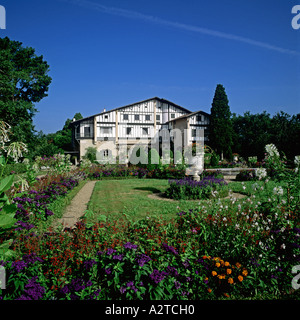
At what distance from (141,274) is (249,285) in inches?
59.8

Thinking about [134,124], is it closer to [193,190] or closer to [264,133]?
[264,133]

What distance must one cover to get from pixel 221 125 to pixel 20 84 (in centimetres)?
2523

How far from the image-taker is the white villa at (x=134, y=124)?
3450cm

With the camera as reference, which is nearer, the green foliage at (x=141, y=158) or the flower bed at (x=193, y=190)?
the flower bed at (x=193, y=190)

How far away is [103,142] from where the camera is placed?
34.7m

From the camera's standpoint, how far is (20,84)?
25.4 m

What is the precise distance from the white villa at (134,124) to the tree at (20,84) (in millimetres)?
8221

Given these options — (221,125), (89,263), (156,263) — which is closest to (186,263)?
(156,263)

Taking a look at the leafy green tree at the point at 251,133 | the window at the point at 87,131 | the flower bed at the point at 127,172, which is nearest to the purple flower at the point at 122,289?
the flower bed at the point at 127,172

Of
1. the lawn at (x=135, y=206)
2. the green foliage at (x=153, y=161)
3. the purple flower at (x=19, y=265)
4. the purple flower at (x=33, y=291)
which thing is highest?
the green foliage at (x=153, y=161)

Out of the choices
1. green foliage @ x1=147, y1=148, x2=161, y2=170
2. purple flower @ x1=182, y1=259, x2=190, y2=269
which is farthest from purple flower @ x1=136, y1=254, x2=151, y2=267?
green foliage @ x1=147, y1=148, x2=161, y2=170

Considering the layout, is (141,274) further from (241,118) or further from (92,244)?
(241,118)

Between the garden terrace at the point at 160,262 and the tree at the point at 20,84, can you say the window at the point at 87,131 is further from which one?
the garden terrace at the point at 160,262
